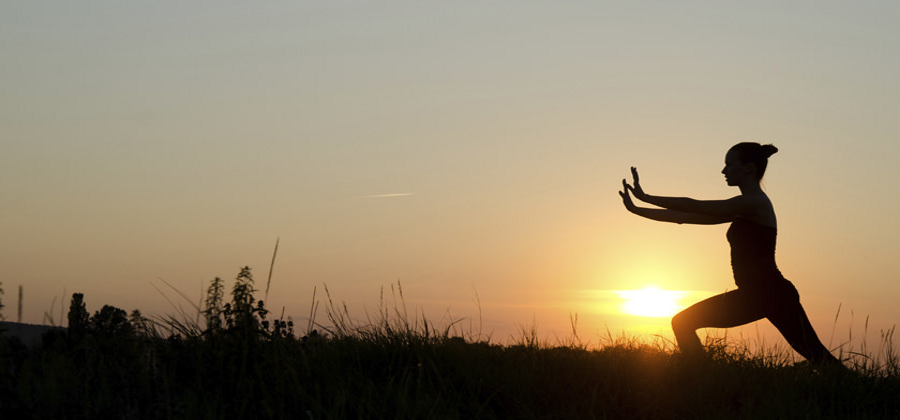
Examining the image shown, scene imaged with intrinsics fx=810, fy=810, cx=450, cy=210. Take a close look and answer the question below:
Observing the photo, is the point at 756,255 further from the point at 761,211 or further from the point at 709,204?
the point at 709,204

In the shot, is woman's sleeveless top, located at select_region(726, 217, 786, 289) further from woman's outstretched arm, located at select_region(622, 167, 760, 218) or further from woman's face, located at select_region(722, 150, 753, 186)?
woman's face, located at select_region(722, 150, 753, 186)

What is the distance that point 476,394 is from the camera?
631cm

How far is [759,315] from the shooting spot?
7.41 meters

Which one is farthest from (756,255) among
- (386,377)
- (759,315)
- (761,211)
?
(386,377)

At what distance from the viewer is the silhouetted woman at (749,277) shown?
7.38m

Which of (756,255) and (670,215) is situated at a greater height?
(670,215)

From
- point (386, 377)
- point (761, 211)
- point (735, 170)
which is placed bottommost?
point (386, 377)

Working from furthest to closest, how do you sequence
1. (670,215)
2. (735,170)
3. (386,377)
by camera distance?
(670,215)
(735,170)
(386,377)

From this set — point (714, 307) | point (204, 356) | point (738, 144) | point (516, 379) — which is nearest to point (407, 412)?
point (516, 379)

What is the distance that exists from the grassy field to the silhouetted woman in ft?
1.02

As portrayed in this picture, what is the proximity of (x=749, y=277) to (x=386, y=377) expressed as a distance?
11.3 feet

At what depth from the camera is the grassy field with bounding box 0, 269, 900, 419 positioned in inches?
209

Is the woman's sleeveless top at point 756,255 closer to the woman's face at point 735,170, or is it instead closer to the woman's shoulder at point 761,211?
the woman's shoulder at point 761,211

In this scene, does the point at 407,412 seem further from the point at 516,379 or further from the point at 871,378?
the point at 871,378
